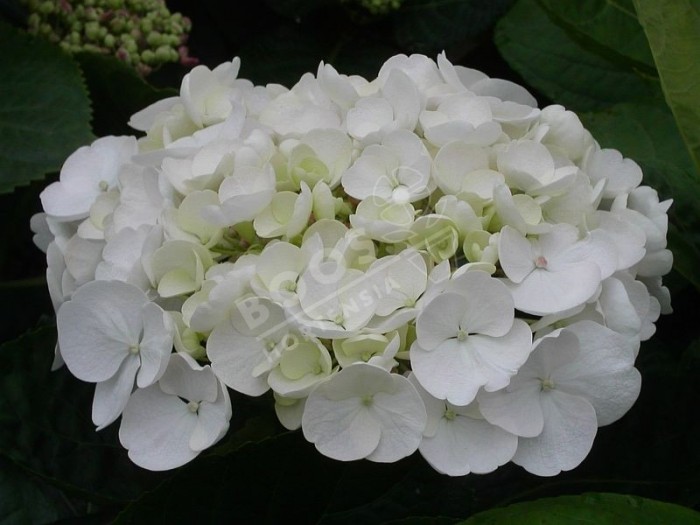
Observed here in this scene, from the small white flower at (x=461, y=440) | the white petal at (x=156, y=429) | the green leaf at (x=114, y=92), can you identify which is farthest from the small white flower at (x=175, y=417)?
the green leaf at (x=114, y=92)

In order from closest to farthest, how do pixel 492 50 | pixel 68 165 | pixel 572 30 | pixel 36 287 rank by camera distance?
1. pixel 68 165
2. pixel 572 30
3. pixel 36 287
4. pixel 492 50

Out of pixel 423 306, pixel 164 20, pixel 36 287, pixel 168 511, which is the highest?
pixel 423 306

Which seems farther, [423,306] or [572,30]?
[572,30]

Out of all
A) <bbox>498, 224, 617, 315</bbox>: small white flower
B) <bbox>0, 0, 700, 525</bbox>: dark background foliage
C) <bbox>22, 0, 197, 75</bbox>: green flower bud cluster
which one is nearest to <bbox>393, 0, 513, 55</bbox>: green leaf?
<bbox>0, 0, 700, 525</bbox>: dark background foliage

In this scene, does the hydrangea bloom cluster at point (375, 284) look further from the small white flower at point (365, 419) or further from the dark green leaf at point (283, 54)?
the dark green leaf at point (283, 54)

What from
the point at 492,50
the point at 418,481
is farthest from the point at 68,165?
the point at 492,50

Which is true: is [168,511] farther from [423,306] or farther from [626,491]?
[626,491]
